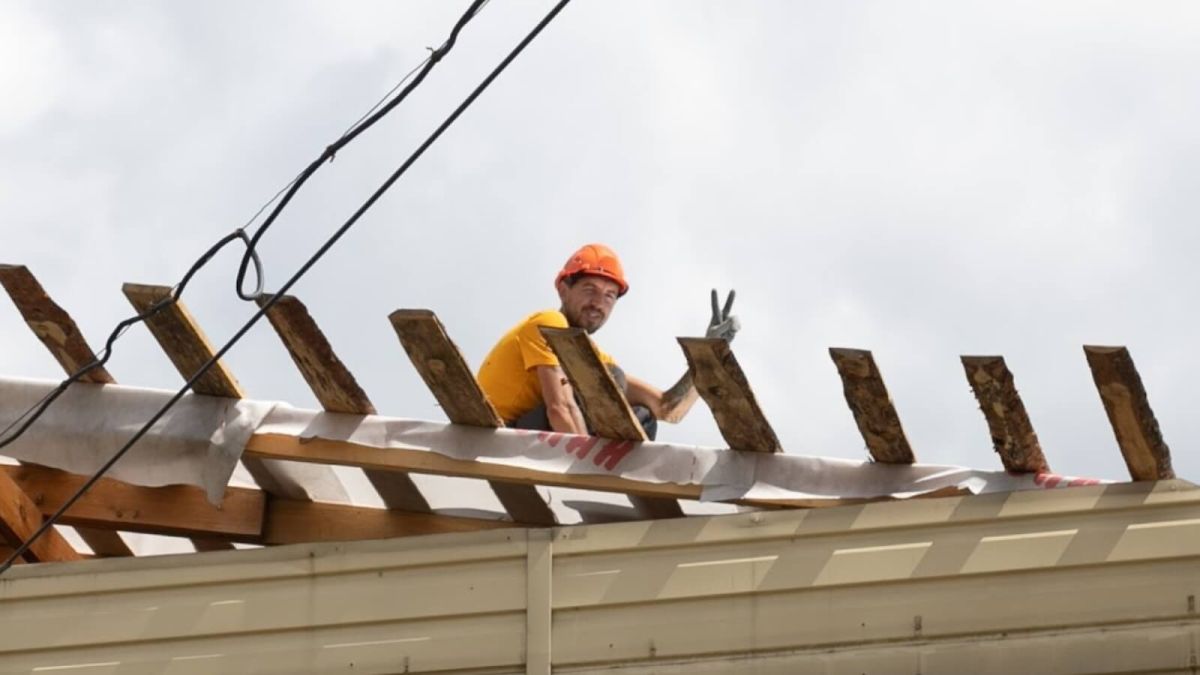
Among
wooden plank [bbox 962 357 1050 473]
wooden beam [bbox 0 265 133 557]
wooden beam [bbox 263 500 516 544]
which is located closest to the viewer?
wooden plank [bbox 962 357 1050 473]

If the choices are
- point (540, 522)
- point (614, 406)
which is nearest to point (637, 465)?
point (614, 406)

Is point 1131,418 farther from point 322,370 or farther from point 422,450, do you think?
point 322,370

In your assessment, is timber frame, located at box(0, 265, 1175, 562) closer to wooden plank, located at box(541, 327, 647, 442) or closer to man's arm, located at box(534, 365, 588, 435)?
wooden plank, located at box(541, 327, 647, 442)

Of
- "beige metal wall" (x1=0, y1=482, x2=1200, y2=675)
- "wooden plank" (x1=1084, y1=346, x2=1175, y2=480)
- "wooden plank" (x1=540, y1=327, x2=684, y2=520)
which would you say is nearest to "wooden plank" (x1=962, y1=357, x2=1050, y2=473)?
"beige metal wall" (x1=0, y1=482, x2=1200, y2=675)

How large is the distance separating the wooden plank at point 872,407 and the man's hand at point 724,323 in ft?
8.54

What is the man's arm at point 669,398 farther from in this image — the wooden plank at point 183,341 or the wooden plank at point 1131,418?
the wooden plank at point 1131,418

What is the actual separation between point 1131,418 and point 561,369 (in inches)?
99.5

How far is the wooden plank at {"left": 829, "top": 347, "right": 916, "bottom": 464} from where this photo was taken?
7.93 m

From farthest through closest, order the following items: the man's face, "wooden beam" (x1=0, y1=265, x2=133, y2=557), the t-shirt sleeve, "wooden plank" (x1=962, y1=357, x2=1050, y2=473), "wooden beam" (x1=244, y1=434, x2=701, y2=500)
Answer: the man's face → the t-shirt sleeve → "wooden beam" (x1=0, y1=265, x2=133, y2=557) → "wooden beam" (x1=244, y1=434, x2=701, y2=500) → "wooden plank" (x1=962, y1=357, x2=1050, y2=473)

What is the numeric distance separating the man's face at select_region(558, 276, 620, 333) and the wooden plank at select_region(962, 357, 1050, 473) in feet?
8.41

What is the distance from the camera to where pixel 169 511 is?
930 cm

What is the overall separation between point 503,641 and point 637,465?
824mm

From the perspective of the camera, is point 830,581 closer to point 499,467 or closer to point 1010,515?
point 1010,515

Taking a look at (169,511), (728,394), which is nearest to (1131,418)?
(728,394)
